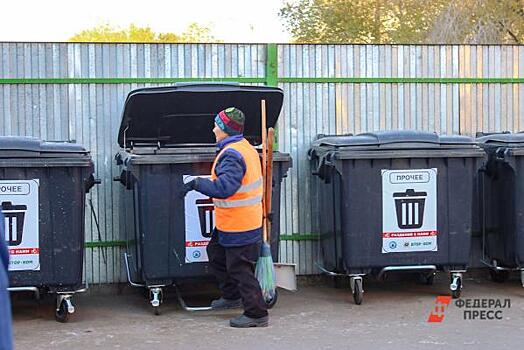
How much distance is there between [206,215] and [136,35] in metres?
36.8

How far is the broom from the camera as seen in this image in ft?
23.4

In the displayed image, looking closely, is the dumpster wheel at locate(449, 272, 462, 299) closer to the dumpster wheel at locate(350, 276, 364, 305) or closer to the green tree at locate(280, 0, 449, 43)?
the dumpster wheel at locate(350, 276, 364, 305)

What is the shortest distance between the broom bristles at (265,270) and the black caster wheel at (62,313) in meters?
1.52

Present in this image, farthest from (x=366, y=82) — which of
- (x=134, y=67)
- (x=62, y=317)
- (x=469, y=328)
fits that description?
(x=62, y=317)

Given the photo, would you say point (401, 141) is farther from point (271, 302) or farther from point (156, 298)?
point (156, 298)

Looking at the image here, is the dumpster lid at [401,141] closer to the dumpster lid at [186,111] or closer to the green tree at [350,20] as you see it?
the dumpster lid at [186,111]

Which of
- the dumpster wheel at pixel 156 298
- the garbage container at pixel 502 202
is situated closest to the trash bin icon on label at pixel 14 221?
the dumpster wheel at pixel 156 298

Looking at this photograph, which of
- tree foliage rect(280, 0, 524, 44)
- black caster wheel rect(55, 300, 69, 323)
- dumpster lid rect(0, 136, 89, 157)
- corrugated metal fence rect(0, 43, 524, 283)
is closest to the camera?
dumpster lid rect(0, 136, 89, 157)

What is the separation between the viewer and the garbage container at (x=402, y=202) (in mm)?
7715

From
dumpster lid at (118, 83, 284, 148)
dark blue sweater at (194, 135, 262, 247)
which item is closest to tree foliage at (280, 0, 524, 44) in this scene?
dumpster lid at (118, 83, 284, 148)

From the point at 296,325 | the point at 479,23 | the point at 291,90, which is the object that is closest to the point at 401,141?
the point at 291,90

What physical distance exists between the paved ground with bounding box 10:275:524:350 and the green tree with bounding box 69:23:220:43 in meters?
29.4

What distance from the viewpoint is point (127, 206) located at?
784 cm

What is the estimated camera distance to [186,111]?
26.0 ft
